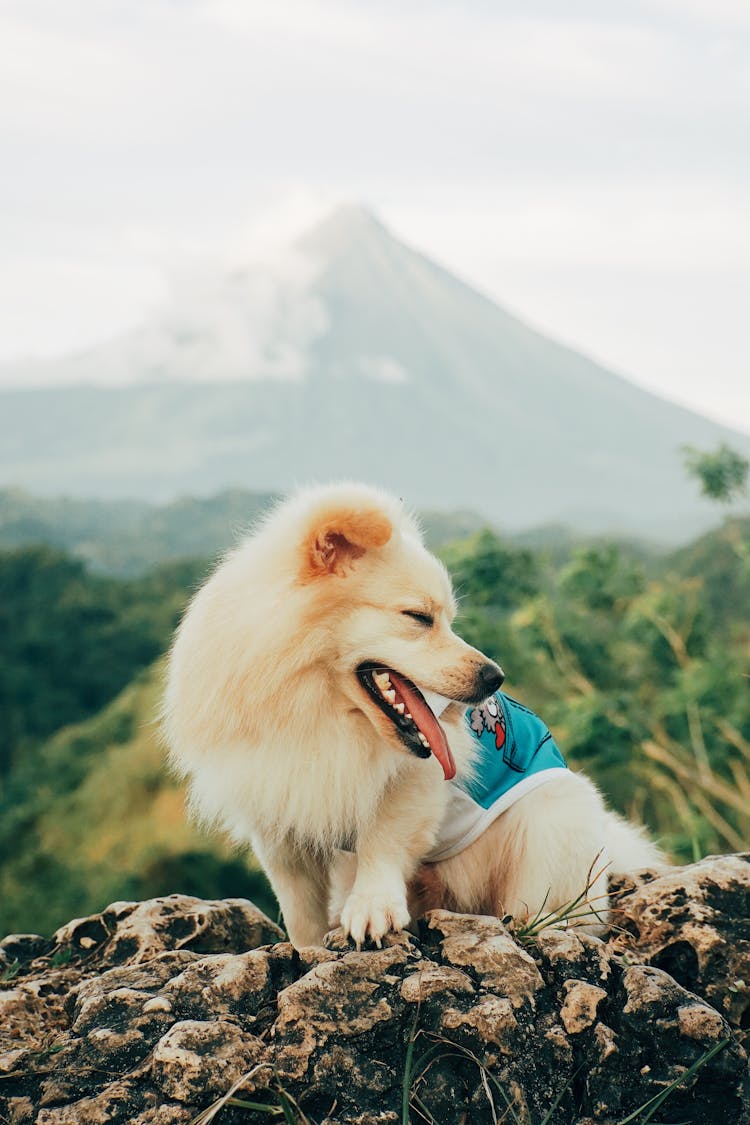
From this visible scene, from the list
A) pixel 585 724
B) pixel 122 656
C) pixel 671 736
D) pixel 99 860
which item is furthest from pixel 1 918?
pixel 122 656

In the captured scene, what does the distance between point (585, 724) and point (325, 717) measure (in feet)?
29.0

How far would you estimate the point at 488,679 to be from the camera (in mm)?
3885

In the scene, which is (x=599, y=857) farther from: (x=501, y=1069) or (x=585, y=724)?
(x=585, y=724)

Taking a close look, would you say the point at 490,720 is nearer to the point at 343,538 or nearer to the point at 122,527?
the point at 343,538

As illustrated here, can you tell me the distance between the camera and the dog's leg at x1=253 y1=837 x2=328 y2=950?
4344 millimetres

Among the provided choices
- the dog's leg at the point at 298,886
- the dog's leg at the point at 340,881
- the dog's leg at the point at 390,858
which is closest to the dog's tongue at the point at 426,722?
the dog's leg at the point at 390,858

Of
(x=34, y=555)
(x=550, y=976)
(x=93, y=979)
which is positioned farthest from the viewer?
(x=34, y=555)

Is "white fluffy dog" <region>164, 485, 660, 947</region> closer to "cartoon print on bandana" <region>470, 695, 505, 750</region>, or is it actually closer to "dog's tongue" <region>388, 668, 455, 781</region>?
"dog's tongue" <region>388, 668, 455, 781</region>

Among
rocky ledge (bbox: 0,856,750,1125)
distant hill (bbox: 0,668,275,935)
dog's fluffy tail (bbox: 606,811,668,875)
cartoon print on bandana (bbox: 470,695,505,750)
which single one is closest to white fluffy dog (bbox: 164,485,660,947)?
cartoon print on bandana (bbox: 470,695,505,750)

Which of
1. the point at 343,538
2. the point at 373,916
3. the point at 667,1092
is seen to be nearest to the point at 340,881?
the point at 373,916

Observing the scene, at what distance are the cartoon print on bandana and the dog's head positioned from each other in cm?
40

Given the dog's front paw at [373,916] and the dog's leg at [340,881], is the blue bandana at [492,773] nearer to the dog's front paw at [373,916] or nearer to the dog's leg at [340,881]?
the dog's leg at [340,881]

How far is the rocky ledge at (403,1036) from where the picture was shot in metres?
3.15

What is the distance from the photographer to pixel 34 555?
6119cm
